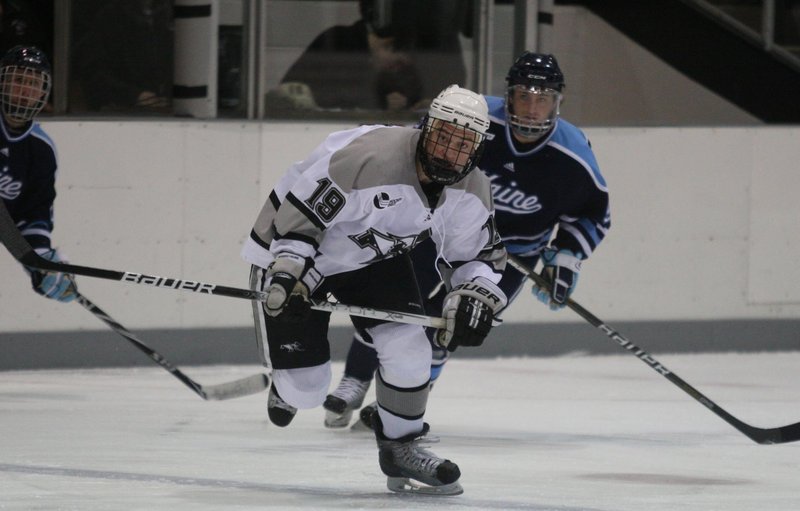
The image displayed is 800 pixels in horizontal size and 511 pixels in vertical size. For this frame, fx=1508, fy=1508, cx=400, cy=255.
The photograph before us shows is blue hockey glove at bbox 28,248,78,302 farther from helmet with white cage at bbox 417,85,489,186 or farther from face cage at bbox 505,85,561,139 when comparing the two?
helmet with white cage at bbox 417,85,489,186

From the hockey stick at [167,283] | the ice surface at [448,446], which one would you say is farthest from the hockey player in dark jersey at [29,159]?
the ice surface at [448,446]

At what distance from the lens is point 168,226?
18.1 feet

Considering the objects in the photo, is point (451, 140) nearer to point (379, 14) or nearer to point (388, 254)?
point (388, 254)

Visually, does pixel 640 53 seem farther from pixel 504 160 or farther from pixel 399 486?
pixel 399 486

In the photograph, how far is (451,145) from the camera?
3.20 m

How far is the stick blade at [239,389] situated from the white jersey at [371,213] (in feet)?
3.10

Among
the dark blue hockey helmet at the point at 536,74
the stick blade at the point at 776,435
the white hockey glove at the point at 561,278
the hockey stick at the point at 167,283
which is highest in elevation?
→ the dark blue hockey helmet at the point at 536,74

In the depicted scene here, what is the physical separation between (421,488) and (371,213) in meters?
0.64

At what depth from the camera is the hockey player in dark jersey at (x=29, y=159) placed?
14.1 feet

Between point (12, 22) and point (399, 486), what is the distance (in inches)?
113

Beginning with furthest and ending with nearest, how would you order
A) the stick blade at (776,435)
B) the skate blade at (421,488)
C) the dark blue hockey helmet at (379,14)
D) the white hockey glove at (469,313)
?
the dark blue hockey helmet at (379,14), the stick blade at (776,435), the skate blade at (421,488), the white hockey glove at (469,313)

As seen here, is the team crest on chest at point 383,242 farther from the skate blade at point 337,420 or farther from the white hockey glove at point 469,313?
the skate blade at point 337,420

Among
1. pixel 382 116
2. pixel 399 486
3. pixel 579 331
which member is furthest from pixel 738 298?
pixel 399 486

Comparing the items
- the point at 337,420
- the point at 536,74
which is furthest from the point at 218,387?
the point at 536,74
